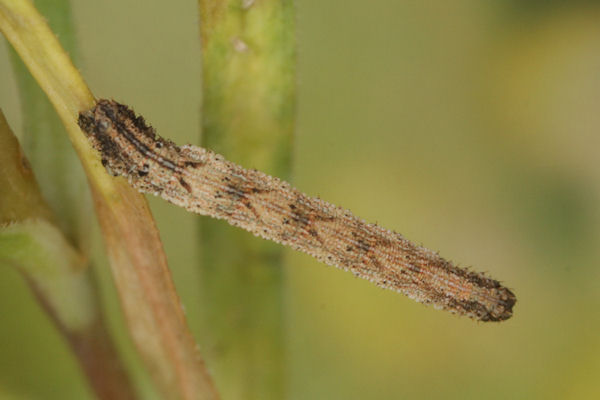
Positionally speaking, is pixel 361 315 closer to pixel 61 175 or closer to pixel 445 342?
pixel 445 342

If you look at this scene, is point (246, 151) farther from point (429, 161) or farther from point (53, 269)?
point (429, 161)

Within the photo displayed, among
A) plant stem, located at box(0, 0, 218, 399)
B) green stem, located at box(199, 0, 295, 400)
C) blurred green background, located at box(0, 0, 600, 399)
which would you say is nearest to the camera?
plant stem, located at box(0, 0, 218, 399)

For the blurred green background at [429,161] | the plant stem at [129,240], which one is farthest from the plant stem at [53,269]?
the blurred green background at [429,161]

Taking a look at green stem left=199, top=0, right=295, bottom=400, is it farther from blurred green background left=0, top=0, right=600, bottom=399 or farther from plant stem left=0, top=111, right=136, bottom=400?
blurred green background left=0, top=0, right=600, bottom=399

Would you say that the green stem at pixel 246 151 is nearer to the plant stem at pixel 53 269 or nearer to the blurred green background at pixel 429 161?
the plant stem at pixel 53 269

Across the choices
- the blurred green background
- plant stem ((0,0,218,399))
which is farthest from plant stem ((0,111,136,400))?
the blurred green background

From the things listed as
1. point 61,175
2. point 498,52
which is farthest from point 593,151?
point 61,175
